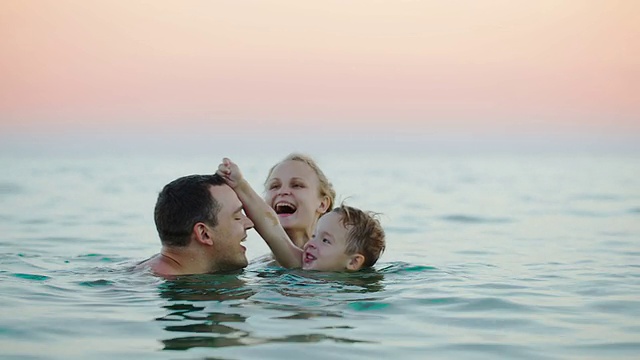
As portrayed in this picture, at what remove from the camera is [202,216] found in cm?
734

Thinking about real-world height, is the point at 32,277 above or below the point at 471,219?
below

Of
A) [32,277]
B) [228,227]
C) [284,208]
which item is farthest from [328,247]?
[32,277]

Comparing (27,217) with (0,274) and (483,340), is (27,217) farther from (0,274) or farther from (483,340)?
(483,340)

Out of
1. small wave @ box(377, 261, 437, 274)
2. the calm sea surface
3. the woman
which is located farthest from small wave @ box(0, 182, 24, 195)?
small wave @ box(377, 261, 437, 274)

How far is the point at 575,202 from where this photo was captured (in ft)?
68.4

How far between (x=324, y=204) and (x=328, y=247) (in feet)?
3.84

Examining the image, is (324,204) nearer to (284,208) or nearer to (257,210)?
(284,208)

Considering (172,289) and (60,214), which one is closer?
(172,289)

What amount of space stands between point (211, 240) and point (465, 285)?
2217 mm

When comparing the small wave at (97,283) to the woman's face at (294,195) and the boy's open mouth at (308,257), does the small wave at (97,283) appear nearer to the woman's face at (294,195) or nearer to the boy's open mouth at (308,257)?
the boy's open mouth at (308,257)

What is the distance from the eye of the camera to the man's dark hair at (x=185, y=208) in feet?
24.0

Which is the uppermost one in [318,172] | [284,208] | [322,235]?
[318,172]

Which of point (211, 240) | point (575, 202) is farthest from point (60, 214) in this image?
point (575, 202)

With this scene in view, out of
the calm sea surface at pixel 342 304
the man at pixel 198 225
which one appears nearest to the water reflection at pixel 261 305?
the calm sea surface at pixel 342 304
